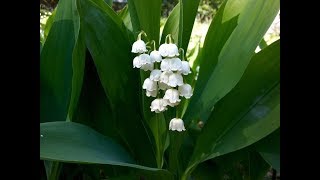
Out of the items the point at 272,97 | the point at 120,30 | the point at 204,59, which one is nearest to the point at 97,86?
the point at 120,30

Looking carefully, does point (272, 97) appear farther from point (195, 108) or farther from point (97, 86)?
point (97, 86)

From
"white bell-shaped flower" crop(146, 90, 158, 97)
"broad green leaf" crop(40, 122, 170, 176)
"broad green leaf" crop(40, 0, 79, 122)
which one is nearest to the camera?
"broad green leaf" crop(40, 122, 170, 176)

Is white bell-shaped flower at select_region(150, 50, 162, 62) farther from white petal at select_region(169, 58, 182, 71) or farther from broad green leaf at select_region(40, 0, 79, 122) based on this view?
broad green leaf at select_region(40, 0, 79, 122)

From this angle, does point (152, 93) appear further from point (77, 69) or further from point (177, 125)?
point (77, 69)

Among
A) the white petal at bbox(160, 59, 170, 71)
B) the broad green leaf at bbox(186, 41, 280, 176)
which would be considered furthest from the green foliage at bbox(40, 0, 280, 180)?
the white petal at bbox(160, 59, 170, 71)

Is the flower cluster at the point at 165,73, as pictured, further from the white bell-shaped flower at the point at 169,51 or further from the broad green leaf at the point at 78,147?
the broad green leaf at the point at 78,147

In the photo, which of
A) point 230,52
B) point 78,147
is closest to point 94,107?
point 78,147
